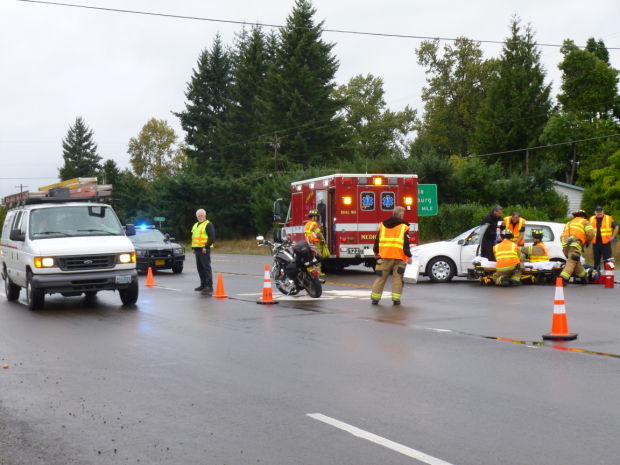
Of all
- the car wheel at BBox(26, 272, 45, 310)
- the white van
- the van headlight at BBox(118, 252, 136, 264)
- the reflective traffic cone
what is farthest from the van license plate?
the reflective traffic cone

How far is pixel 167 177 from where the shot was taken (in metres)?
67.2

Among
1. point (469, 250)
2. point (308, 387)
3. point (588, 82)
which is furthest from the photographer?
point (588, 82)

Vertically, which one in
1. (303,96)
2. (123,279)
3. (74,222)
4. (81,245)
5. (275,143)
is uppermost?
(303,96)

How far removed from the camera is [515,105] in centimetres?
6794

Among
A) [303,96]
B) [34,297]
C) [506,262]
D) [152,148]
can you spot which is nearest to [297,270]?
[34,297]

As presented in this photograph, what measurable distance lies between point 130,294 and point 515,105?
186 feet

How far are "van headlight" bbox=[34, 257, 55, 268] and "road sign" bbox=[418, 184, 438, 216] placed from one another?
20993 millimetres

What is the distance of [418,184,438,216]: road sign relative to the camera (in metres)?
34.0

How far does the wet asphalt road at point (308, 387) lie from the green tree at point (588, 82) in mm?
55405

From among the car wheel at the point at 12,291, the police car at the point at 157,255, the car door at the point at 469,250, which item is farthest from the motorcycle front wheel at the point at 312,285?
the police car at the point at 157,255

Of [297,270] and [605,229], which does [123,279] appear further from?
[605,229]

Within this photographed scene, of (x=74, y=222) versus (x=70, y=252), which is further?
(x=74, y=222)

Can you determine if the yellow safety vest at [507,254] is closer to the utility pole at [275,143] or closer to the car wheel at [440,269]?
the car wheel at [440,269]

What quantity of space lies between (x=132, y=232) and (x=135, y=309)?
2.00 meters
